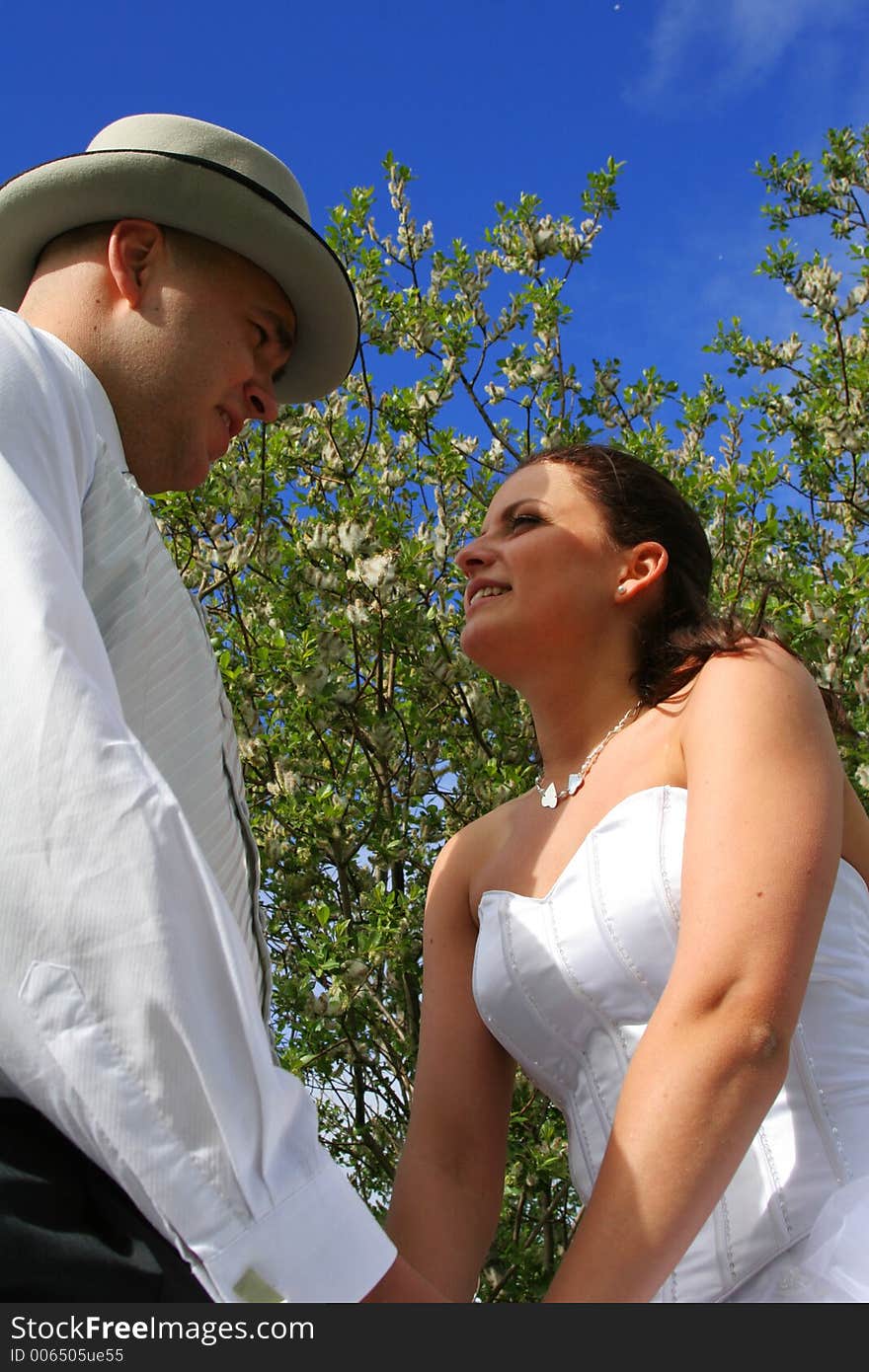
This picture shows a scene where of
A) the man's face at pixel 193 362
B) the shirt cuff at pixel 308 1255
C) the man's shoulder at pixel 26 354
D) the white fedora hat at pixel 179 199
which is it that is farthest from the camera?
the white fedora hat at pixel 179 199

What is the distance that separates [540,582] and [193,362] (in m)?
0.89

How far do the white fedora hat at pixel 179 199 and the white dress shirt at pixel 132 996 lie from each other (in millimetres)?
932

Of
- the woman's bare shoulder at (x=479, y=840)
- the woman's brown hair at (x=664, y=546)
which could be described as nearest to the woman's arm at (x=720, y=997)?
the woman's brown hair at (x=664, y=546)

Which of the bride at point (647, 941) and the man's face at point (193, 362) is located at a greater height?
the man's face at point (193, 362)

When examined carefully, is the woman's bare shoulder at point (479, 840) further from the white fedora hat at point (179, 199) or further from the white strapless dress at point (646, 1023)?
the white fedora hat at point (179, 199)

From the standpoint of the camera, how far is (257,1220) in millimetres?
778

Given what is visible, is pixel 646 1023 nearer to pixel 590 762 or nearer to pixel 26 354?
pixel 590 762

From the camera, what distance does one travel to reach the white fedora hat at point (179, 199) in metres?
1.68

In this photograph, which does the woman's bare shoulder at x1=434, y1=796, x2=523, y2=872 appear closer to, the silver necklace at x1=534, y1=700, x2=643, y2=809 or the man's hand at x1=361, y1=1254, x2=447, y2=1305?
the silver necklace at x1=534, y1=700, x2=643, y2=809

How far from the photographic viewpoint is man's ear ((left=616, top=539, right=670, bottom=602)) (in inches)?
90.4

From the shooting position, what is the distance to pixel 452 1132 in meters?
2.00

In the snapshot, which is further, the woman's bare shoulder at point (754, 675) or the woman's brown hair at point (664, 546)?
the woman's brown hair at point (664, 546)

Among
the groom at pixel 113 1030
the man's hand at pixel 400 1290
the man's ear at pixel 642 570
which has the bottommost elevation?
the man's hand at pixel 400 1290

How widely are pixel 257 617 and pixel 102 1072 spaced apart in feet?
14.0
